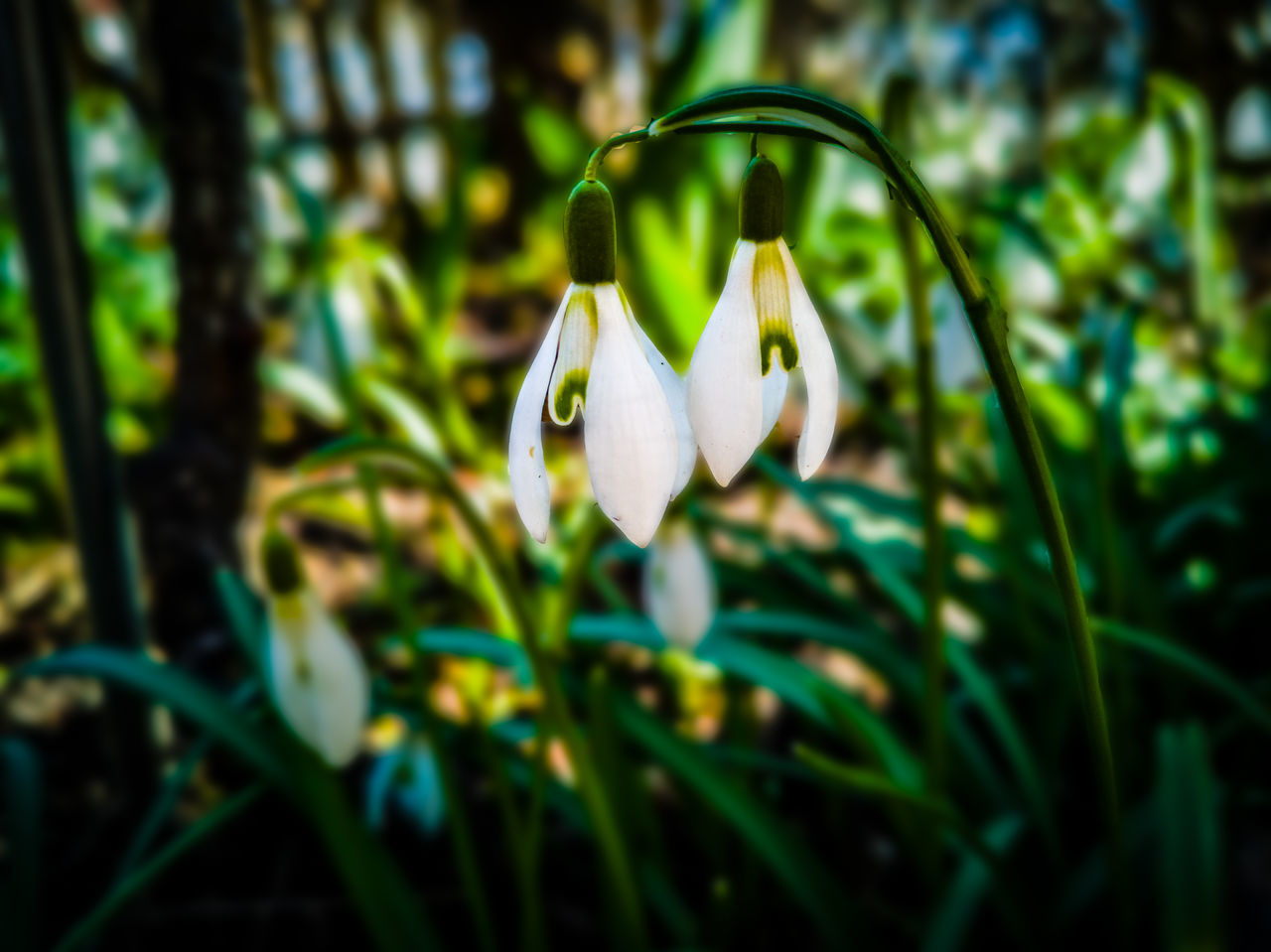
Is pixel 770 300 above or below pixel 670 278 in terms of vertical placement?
below

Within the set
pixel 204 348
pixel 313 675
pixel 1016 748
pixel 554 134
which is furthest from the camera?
pixel 554 134

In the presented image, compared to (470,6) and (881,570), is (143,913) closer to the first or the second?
(881,570)

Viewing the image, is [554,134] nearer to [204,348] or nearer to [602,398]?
[204,348]

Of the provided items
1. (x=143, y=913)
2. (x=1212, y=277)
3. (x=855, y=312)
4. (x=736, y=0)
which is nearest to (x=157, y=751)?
(x=143, y=913)

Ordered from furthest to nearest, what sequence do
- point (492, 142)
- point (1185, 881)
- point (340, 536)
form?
point (492, 142) → point (340, 536) → point (1185, 881)

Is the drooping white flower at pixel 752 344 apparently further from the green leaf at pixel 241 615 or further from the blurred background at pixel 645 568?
the green leaf at pixel 241 615

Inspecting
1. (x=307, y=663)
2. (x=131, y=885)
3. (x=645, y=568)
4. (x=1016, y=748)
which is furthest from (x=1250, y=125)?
(x=131, y=885)

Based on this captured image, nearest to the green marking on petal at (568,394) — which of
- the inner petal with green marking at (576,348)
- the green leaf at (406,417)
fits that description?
the inner petal with green marking at (576,348)
